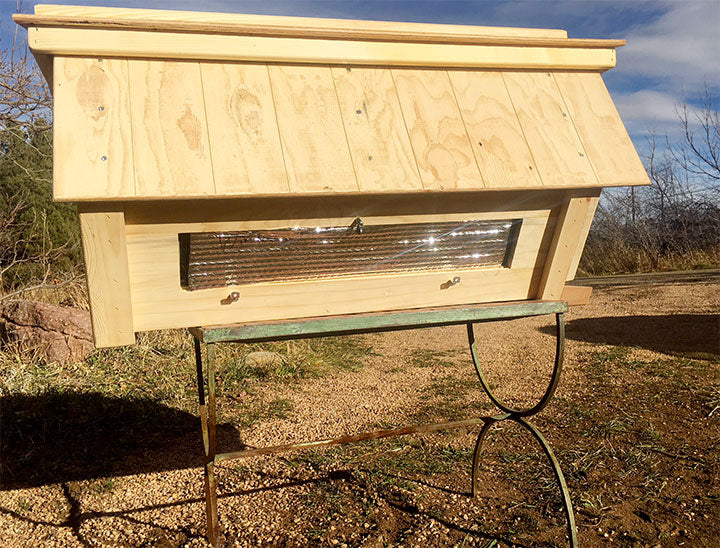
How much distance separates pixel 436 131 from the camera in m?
2.18

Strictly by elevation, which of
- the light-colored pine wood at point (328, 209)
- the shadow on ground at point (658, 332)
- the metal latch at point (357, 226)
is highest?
the light-colored pine wood at point (328, 209)

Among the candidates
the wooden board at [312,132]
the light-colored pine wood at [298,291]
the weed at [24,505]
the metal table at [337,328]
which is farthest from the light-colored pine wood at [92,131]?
the weed at [24,505]

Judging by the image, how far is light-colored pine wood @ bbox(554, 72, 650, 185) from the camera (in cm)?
230

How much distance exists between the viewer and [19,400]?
4.18 meters

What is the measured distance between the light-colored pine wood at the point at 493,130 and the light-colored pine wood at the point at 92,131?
3.96ft

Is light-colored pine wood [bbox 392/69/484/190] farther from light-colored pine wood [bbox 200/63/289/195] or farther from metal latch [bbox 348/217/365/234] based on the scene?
light-colored pine wood [bbox 200/63/289/195]

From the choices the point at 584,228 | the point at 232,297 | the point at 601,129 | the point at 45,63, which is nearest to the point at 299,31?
the point at 45,63

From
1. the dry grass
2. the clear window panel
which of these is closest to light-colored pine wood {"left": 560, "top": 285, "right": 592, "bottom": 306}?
the clear window panel

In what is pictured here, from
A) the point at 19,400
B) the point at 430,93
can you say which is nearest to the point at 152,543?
the point at 19,400

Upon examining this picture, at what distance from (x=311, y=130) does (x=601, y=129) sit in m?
1.18

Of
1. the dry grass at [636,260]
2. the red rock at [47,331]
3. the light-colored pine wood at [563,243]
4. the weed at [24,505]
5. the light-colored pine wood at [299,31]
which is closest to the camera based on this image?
the light-colored pine wood at [299,31]

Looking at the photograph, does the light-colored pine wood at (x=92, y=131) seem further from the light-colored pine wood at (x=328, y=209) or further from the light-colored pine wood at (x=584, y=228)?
the light-colored pine wood at (x=584, y=228)

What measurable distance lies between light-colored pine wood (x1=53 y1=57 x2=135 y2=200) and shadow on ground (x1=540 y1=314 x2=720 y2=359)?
5.00 metres

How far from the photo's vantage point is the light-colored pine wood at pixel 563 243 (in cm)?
240
